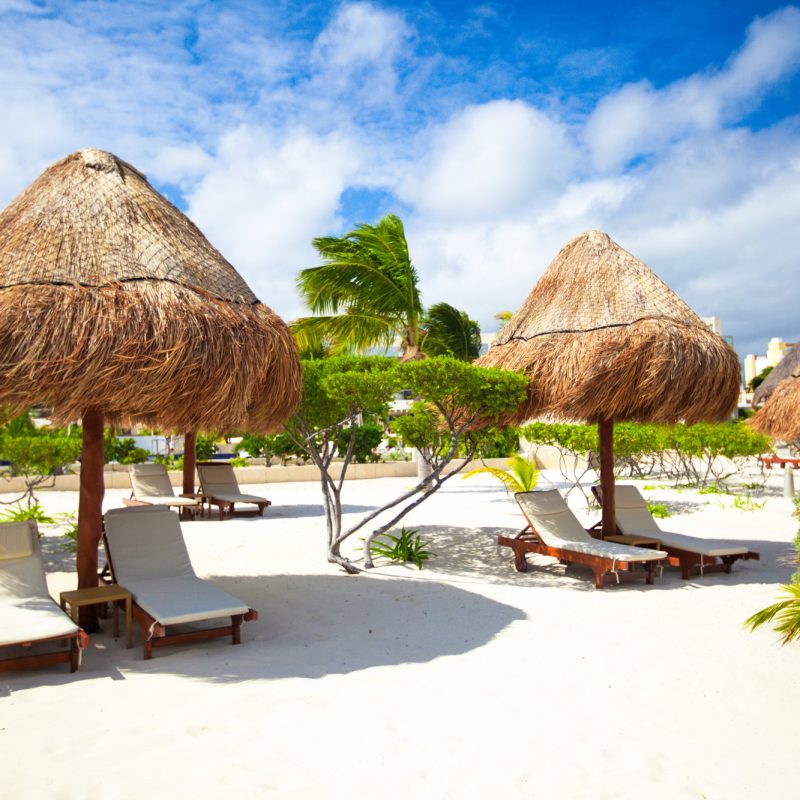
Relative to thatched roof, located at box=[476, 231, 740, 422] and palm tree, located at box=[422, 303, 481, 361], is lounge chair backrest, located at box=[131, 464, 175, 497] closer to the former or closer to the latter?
thatched roof, located at box=[476, 231, 740, 422]

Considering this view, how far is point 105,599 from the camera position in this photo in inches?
206

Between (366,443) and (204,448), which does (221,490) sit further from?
(366,443)

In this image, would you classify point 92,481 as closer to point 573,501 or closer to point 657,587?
point 657,587

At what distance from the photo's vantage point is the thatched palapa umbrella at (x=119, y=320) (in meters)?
4.48

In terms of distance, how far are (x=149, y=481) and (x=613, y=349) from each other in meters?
9.22

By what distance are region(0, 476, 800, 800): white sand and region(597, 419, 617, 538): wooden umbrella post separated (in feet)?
4.57

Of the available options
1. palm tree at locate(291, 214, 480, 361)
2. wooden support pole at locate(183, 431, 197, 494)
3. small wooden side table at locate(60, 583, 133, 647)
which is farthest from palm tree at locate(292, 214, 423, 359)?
small wooden side table at locate(60, 583, 133, 647)

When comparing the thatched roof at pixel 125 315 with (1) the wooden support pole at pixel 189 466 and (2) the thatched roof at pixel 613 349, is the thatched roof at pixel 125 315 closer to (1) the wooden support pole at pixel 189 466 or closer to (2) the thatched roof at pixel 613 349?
(2) the thatched roof at pixel 613 349

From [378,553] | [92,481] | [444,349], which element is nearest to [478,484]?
[444,349]

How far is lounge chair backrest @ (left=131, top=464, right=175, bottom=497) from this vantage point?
1302cm

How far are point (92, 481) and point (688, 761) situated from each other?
480cm

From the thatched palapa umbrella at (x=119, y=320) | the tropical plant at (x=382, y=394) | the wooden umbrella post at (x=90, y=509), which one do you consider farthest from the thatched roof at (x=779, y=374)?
the wooden umbrella post at (x=90, y=509)

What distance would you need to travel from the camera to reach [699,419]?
27.9 ft

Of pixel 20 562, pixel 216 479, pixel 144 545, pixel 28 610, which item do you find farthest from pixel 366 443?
pixel 28 610
